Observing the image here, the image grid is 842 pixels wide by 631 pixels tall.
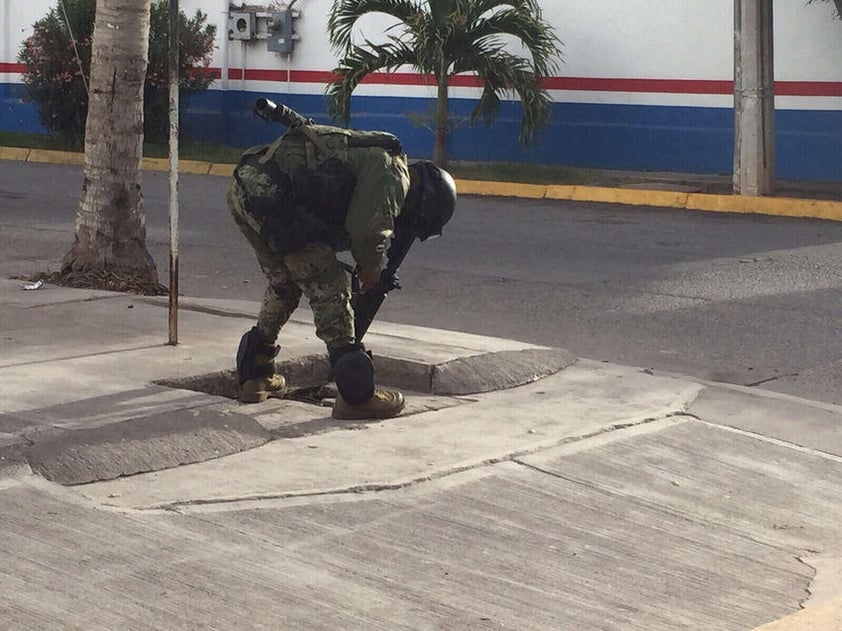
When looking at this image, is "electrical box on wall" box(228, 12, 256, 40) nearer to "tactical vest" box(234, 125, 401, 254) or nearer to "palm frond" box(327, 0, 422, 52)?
"palm frond" box(327, 0, 422, 52)

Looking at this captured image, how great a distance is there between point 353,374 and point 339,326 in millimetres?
205

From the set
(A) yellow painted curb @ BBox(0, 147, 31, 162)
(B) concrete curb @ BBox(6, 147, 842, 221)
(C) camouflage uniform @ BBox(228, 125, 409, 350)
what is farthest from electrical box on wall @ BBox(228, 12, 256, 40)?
(C) camouflage uniform @ BBox(228, 125, 409, 350)

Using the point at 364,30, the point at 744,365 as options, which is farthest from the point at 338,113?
the point at 744,365

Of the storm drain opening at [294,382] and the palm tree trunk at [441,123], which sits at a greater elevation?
the palm tree trunk at [441,123]

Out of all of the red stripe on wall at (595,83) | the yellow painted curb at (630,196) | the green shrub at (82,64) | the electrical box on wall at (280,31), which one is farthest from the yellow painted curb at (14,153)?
the yellow painted curb at (630,196)

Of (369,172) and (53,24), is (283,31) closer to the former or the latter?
(53,24)

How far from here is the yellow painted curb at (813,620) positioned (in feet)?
13.2

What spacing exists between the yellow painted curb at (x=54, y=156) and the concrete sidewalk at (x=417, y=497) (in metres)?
14.0

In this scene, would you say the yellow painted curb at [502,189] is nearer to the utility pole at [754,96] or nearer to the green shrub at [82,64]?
the utility pole at [754,96]

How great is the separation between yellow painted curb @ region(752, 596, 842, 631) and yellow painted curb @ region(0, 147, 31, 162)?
61.1ft

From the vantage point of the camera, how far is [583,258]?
1134 cm

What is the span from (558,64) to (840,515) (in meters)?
14.8

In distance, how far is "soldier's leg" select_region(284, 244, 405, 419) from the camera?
5914 mm

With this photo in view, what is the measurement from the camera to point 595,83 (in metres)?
19.1
